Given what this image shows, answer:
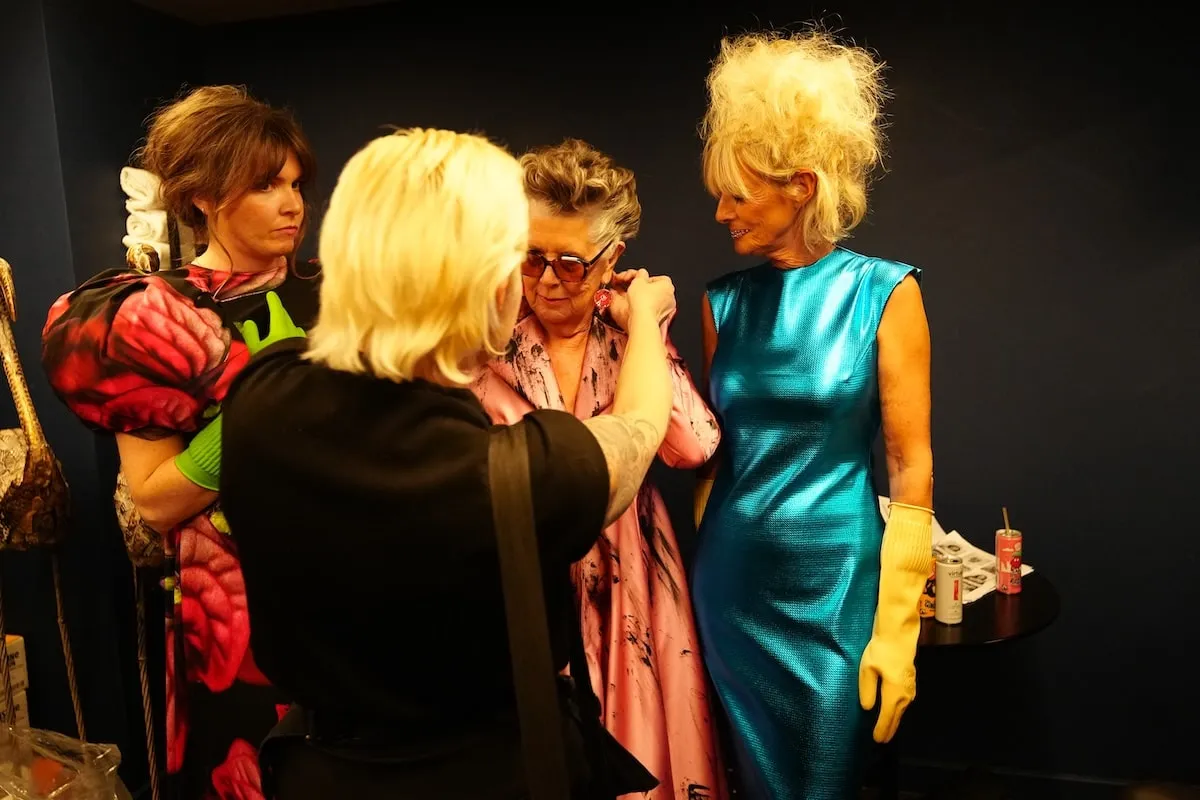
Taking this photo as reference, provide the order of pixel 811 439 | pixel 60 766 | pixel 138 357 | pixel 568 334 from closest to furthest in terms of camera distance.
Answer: pixel 138 357, pixel 811 439, pixel 568 334, pixel 60 766

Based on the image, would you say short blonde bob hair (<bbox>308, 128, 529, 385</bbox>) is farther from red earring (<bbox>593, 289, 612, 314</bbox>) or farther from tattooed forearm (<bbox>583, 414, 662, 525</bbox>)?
red earring (<bbox>593, 289, 612, 314</bbox>)

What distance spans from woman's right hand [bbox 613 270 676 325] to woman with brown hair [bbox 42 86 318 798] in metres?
0.61

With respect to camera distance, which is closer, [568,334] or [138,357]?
[138,357]

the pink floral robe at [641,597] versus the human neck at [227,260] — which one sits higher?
the human neck at [227,260]

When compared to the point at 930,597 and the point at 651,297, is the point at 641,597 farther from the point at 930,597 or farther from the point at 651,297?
the point at 930,597

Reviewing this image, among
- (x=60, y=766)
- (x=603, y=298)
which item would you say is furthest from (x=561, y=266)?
(x=60, y=766)

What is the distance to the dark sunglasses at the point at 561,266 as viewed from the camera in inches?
60.9

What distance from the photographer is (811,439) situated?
5.00 feet

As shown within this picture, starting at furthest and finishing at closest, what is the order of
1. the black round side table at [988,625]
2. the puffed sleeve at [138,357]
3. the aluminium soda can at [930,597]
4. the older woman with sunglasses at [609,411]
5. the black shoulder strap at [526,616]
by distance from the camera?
the aluminium soda can at [930,597], the black round side table at [988,625], the older woman with sunglasses at [609,411], the puffed sleeve at [138,357], the black shoulder strap at [526,616]

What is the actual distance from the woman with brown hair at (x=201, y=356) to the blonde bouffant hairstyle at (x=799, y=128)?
792 mm

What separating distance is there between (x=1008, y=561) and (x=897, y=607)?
0.81 m

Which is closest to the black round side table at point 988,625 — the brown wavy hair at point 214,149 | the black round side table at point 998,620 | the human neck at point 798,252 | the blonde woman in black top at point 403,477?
the black round side table at point 998,620

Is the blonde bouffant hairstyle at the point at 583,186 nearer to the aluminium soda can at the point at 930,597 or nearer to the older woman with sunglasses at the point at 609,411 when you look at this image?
the older woman with sunglasses at the point at 609,411

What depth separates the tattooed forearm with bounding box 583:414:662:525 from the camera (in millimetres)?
972
